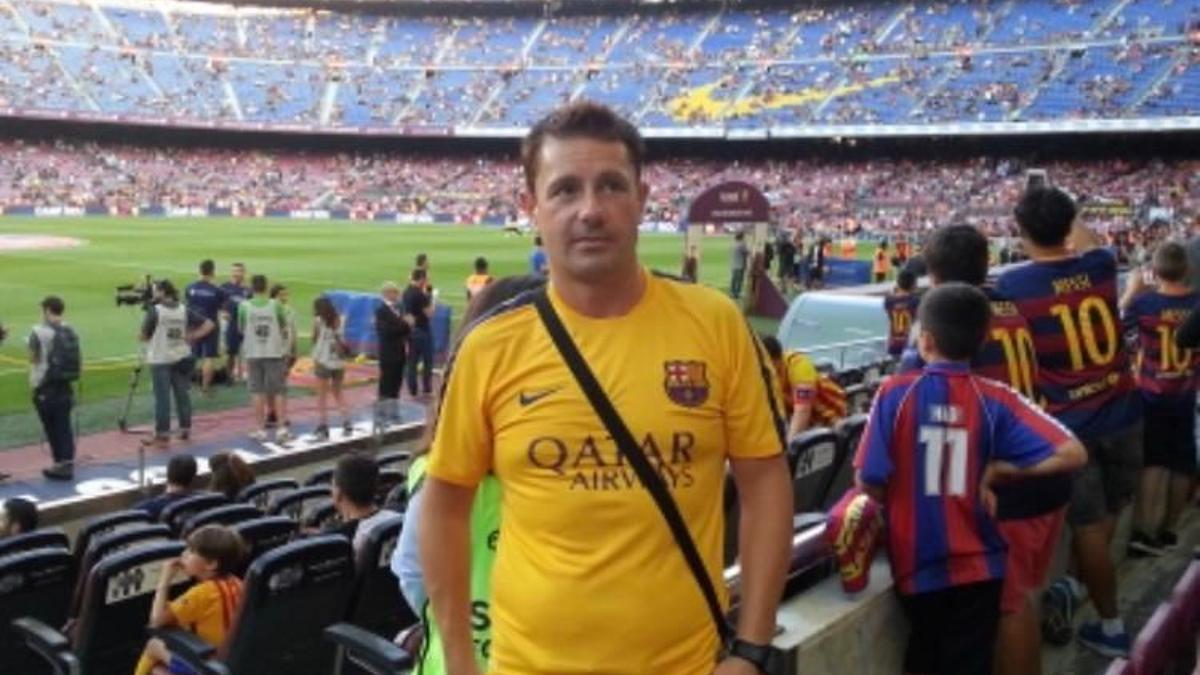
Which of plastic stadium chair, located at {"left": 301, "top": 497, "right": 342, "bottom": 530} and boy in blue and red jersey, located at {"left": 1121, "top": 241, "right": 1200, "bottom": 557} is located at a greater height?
boy in blue and red jersey, located at {"left": 1121, "top": 241, "right": 1200, "bottom": 557}

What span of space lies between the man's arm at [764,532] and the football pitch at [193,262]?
8.91 meters

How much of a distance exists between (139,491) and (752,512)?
737 cm

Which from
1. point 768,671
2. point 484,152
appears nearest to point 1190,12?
point 484,152

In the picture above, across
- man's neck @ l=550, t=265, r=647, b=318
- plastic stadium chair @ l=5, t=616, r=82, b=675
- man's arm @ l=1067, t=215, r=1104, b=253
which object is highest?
man's arm @ l=1067, t=215, r=1104, b=253

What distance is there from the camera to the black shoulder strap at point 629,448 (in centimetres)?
214

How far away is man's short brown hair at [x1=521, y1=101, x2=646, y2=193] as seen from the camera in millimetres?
2211

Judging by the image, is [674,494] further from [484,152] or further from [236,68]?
[236,68]

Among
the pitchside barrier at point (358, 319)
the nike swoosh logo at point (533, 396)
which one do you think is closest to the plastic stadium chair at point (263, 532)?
the nike swoosh logo at point (533, 396)

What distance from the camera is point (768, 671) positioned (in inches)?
89.0

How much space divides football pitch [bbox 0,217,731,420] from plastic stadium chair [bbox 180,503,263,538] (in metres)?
6.18

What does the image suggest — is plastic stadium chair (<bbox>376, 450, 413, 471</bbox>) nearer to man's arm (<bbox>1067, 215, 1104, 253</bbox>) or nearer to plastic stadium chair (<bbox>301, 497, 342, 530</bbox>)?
plastic stadium chair (<bbox>301, 497, 342, 530</bbox>)

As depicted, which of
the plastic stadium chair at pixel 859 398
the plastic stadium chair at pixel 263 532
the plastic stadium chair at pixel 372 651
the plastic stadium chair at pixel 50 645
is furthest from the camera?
the plastic stadium chair at pixel 859 398

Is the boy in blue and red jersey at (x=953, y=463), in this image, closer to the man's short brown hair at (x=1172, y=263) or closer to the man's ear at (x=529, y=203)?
the man's ear at (x=529, y=203)

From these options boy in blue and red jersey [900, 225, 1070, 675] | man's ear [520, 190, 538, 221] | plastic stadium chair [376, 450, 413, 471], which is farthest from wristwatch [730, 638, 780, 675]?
plastic stadium chair [376, 450, 413, 471]
